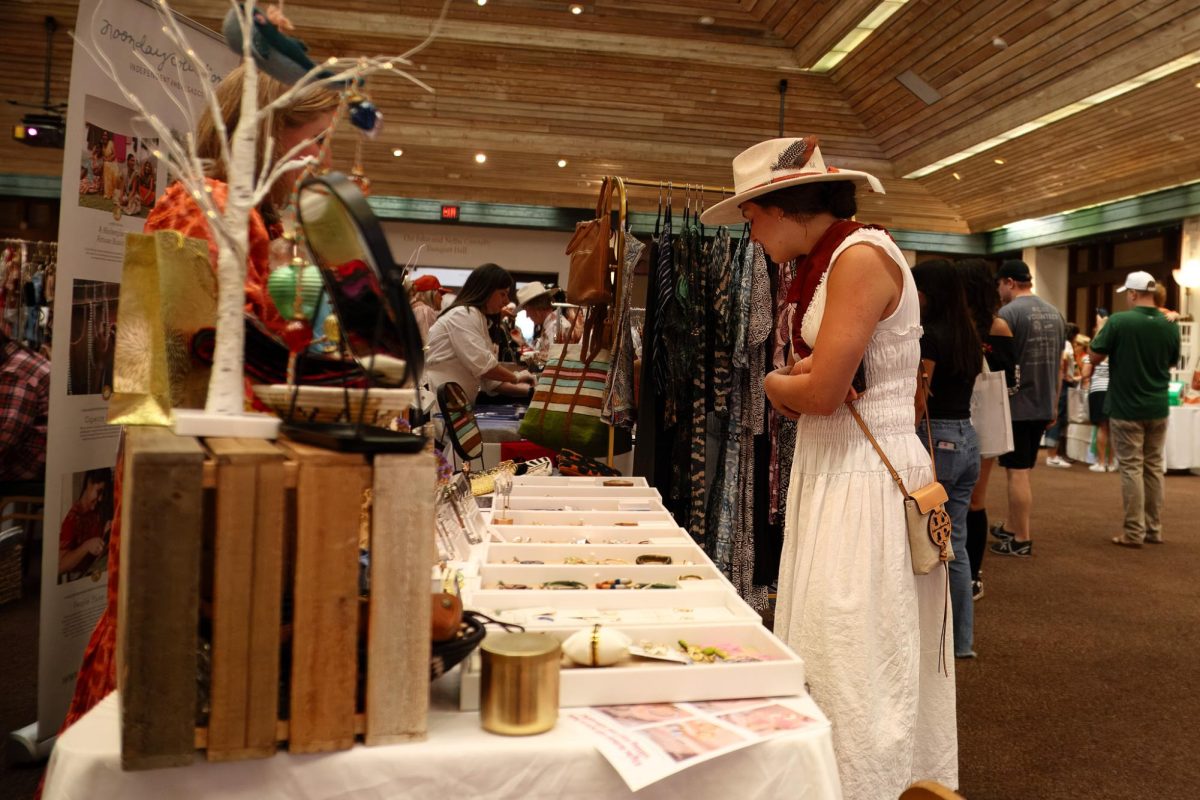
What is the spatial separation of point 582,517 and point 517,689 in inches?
48.2

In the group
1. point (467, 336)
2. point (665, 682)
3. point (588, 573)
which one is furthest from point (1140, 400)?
point (665, 682)

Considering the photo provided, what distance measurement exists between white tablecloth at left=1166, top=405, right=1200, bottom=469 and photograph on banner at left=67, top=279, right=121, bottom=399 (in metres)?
10.7

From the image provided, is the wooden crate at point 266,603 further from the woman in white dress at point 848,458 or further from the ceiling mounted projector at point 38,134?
the ceiling mounted projector at point 38,134

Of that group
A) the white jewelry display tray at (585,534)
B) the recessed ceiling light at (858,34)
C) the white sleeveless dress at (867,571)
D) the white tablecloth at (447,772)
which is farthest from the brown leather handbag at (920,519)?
the recessed ceiling light at (858,34)

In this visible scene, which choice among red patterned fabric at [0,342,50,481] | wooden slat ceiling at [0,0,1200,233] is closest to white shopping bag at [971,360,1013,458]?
red patterned fabric at [0,342,50,481]

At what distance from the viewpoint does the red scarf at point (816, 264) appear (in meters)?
1.95

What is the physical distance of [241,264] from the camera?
42.1 inches

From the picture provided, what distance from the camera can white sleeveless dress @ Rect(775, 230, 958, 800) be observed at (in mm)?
1870

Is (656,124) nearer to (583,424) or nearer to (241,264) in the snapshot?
(583,424)

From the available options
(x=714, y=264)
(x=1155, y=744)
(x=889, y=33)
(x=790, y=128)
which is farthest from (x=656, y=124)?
(x=1155, y=744)

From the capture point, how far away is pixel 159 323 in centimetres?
118

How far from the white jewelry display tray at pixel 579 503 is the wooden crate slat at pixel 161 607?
4.72 feet

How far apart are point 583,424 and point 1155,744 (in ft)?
7.38

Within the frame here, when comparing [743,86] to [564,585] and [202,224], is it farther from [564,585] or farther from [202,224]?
[202,224]
